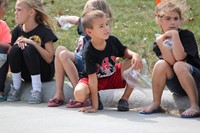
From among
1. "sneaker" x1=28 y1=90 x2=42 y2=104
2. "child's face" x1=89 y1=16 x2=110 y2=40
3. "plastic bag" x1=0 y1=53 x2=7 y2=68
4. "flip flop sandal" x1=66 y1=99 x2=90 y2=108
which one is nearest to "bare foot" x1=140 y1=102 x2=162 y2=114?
"flip flop sandal" x1=66 y1=99 x2=90 y2=108

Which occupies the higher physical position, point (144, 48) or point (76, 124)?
point (144, 48)

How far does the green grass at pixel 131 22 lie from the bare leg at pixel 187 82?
1.70 metres

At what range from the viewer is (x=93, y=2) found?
5504mm

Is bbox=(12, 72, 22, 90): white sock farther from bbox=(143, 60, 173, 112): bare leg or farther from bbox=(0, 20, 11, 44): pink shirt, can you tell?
bbox=(143, 60, 173, 112): bare leg

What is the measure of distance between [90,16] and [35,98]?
110cm

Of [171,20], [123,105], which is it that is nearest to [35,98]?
[123,105]

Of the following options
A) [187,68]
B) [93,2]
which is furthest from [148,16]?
[187,68]

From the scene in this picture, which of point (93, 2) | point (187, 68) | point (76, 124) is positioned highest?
point (93, 2)

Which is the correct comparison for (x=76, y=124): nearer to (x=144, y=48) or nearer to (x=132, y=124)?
(x=132, y=124)

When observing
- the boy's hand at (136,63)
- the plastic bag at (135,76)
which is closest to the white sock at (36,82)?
the plastic bag at (135,76)

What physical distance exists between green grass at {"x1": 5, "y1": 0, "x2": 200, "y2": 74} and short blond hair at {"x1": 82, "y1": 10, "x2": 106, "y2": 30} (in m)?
1.56

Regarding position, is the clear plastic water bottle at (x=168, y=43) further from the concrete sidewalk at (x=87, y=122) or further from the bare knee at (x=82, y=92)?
the bare knee at (x=82, y=92)

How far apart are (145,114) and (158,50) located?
0.63 m

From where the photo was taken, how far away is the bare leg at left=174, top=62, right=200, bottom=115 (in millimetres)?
4773
